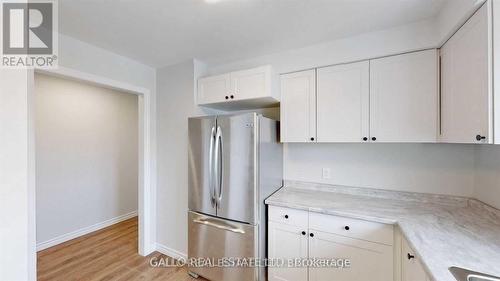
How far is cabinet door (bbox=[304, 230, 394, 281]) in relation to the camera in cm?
148

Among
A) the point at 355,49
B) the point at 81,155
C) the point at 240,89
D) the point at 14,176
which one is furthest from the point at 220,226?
the point at 81,155

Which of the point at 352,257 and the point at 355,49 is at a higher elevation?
the point at 355,49

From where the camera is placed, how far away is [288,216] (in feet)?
5.94

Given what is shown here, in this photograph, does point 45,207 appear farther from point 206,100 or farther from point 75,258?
point 206,100

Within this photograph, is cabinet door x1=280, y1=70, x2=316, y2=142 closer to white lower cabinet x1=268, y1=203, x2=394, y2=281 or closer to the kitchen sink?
white lower cabinet x1=268, y1=203, x2=394, y2=281

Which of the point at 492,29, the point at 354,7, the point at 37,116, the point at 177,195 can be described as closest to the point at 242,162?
the point at 177,195

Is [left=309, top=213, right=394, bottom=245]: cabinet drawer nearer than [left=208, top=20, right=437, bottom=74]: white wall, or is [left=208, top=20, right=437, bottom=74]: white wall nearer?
[left=309, top=213, right=394, bottom=245]: cabinet drawer

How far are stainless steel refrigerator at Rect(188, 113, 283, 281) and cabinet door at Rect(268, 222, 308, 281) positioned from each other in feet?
0.27

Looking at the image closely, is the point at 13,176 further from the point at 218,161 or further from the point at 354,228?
the point at 354,228

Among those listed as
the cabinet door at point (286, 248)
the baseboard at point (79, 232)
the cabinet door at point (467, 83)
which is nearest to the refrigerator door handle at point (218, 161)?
the cabinet door at point (286, 248)

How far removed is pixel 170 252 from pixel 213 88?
205cm

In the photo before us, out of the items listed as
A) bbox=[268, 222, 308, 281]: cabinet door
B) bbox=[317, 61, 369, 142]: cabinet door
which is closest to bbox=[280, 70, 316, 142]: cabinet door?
bbox=[317, 61, 369, 142]: cabinet door

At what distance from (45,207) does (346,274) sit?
3.57m

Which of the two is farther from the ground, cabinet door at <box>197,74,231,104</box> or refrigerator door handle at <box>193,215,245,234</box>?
cabinet door at <box>197,74,231,104</box>
